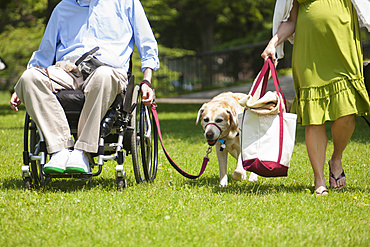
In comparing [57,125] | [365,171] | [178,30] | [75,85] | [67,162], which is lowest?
[365,171]

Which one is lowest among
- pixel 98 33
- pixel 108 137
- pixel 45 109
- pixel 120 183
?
pixel 120 183

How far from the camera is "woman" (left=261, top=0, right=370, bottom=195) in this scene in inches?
163

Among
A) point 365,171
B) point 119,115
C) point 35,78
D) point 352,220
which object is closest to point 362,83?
point 352,220

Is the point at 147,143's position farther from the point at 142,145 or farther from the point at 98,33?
the point at 98,33

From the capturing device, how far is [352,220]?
11.7 ft

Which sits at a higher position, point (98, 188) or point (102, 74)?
point (102, 74)

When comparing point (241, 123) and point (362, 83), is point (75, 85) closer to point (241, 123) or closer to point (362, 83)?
point (241, 123)

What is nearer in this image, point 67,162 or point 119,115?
point 67,162

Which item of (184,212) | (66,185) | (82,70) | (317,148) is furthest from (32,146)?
(317,148)

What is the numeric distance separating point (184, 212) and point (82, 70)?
58.8 inches

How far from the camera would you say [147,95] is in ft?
14.4

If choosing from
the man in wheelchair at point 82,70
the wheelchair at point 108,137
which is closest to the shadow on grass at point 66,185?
the wheelchair at point 108,137

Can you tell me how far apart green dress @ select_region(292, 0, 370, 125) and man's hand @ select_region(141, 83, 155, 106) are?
127 cm

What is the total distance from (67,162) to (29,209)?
0.45 m
